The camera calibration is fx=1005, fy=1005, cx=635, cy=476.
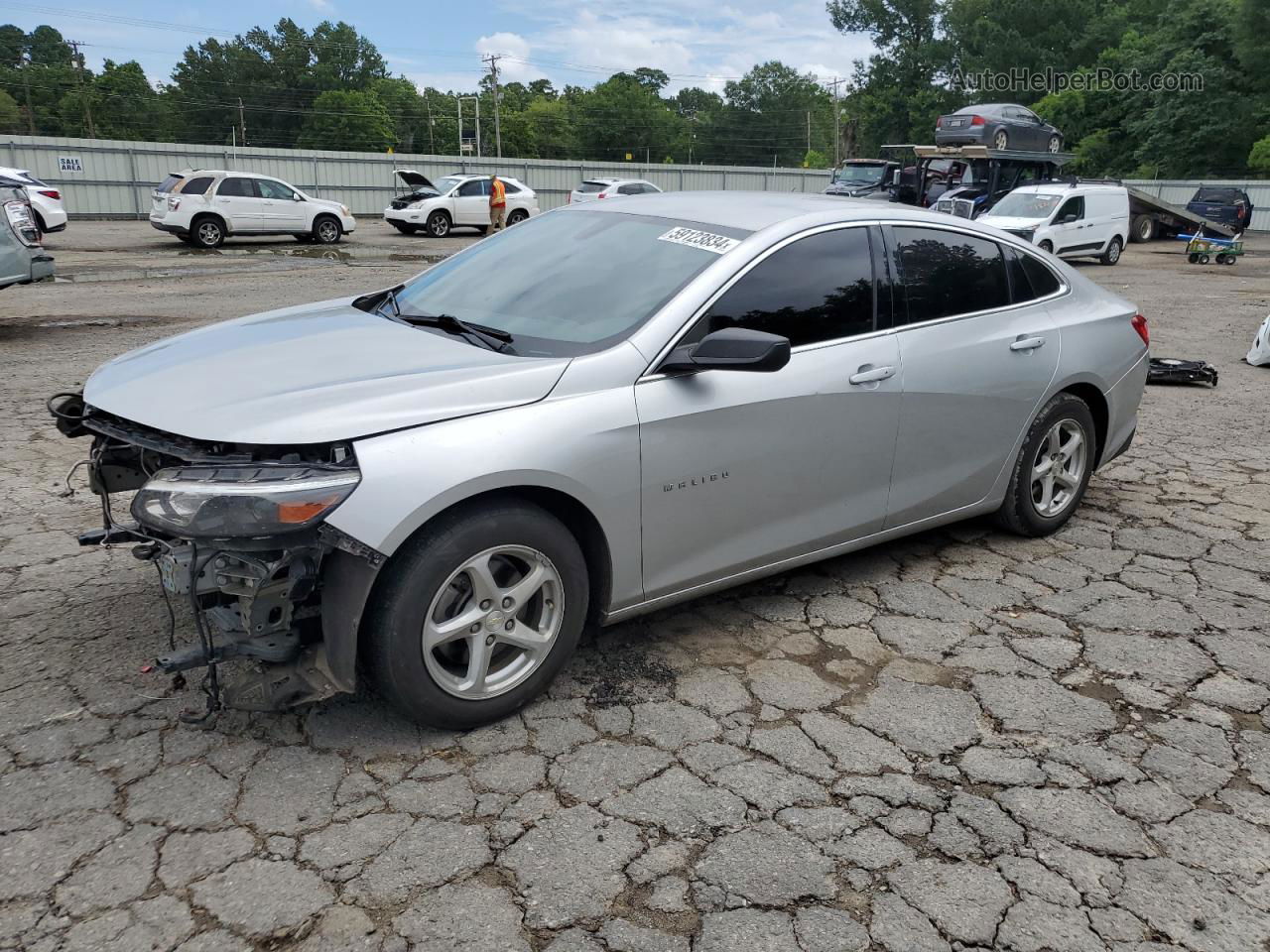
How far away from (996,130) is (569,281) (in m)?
24.9

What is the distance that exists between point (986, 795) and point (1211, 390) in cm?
740

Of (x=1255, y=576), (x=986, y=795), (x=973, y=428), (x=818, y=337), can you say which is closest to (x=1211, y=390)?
(x=1255, y=576)

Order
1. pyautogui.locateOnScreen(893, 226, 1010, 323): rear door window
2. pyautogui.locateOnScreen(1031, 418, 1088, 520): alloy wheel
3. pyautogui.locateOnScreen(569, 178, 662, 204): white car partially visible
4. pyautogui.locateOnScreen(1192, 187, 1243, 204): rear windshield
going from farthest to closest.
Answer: pyautogui.locateOnScreen(1192, 187, 1243, 204): rear windshield < pyautogui.locateOnScreen(569, 178, 662, 204): white car partially visible < pyautogui.locateOnScreen(1031, 418, 1088, 520): alloy wheel < pyautogui.locateOnScreen(893, 226, 1010, 323): rear door window

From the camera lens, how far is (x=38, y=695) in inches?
128

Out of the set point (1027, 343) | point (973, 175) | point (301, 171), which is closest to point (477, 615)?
point (1027, 343)

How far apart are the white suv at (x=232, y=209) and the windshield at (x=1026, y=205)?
14.8 meters

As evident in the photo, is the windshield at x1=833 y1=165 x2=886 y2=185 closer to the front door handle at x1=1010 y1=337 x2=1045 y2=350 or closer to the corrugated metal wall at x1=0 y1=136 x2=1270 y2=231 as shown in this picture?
the corrugated metal wall at x1=0 y1=136 x2=1270 y2=231

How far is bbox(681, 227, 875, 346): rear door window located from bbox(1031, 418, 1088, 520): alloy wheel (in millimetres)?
1409

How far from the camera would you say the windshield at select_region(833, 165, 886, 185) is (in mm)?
29406

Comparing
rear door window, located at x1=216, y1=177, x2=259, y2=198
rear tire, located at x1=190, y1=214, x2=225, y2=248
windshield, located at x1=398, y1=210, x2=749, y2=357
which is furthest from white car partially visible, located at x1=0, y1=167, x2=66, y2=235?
windshield, located at x1=398, y1=210, x2=749, y2=357

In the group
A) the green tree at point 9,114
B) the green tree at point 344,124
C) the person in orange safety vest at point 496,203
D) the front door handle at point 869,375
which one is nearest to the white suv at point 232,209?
the person in orange safety vest at point 496,203

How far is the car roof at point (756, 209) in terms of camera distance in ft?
12.7

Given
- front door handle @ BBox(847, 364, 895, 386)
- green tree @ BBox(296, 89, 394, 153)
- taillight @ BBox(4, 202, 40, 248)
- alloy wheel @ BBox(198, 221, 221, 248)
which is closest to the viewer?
front door handle @ BBox(847, 364, 895, 386)

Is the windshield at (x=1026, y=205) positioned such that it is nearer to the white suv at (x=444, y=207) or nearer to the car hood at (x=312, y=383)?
the white suv at (x=444, y=207)
